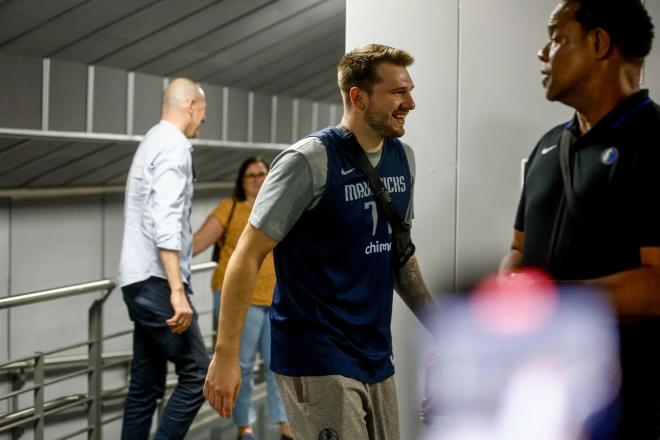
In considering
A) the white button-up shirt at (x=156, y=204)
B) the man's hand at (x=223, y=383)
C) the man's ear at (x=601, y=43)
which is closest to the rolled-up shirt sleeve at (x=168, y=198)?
the white button-up shirt at (x=156, y=204)

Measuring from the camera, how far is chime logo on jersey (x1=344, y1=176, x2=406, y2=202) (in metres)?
2.93

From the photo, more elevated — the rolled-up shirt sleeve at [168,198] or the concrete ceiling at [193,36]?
the concrete ceiling at [193,36]

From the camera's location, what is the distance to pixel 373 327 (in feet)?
9.81

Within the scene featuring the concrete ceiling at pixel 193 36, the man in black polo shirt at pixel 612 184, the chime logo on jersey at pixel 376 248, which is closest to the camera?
the man in black polo shirt at pixel 612 184

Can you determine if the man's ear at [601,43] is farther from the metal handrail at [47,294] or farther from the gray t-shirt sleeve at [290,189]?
the metal handrail at [47,294]

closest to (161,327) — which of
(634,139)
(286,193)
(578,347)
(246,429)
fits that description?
(246,429)

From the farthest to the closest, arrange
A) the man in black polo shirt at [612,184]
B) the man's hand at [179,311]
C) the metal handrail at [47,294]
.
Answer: the man's hand at [179,311], the metal handrail at [47,294], the man in black polo shirt at [612,184]

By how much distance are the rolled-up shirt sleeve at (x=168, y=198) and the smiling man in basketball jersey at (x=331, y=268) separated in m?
1.62

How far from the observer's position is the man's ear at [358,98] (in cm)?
305

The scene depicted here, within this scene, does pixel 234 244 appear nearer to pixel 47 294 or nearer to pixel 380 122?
pixel 47 294

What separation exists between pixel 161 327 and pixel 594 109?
2.80 metres

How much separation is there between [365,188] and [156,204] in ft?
5.92

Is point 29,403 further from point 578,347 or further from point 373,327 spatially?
point 578,347

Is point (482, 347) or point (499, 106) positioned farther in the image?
point (499, 106)
